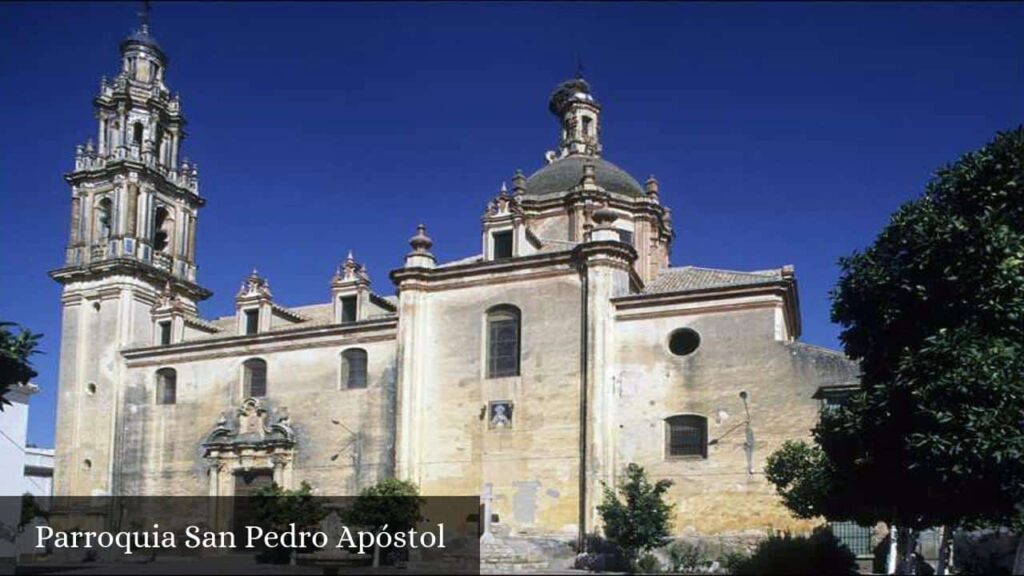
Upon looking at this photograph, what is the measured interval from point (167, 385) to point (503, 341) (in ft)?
48.3

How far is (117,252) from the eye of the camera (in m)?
41.9

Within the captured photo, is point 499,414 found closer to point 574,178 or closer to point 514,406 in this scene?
point 514,406

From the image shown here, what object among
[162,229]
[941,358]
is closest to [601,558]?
[941,358]

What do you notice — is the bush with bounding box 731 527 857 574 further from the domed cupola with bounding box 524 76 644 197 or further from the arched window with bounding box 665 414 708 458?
the domed cupola with bounding box 524 76 644 197

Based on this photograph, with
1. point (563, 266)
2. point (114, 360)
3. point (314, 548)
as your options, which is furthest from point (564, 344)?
point (114, 360)

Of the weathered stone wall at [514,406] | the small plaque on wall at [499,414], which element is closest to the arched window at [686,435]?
the weathered stone wall at [514,406]

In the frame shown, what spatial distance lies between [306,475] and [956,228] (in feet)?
81.3

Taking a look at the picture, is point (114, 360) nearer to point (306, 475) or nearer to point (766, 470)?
point (306, 475)

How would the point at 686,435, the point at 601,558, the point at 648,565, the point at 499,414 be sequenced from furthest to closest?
the point at 499,414
the point at 686,435
the point at 601,558
the point at 648,565

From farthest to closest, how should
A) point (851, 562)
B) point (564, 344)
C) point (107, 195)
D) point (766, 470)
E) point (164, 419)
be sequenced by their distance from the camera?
1. point (107, 195)
2. point (164, 419)
3. point (564, 344)
4. point (766, 470)
5. point (851, 562)

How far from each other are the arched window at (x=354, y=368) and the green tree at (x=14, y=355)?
16.4 meters

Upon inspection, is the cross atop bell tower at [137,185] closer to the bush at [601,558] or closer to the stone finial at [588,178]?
the stone finial at [588,178]

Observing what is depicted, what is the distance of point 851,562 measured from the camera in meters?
21.5

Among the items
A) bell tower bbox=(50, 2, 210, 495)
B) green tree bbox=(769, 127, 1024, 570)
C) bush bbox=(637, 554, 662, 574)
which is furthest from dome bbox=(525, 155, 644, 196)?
green tree bbox=(769, 127, 1024, 570)
